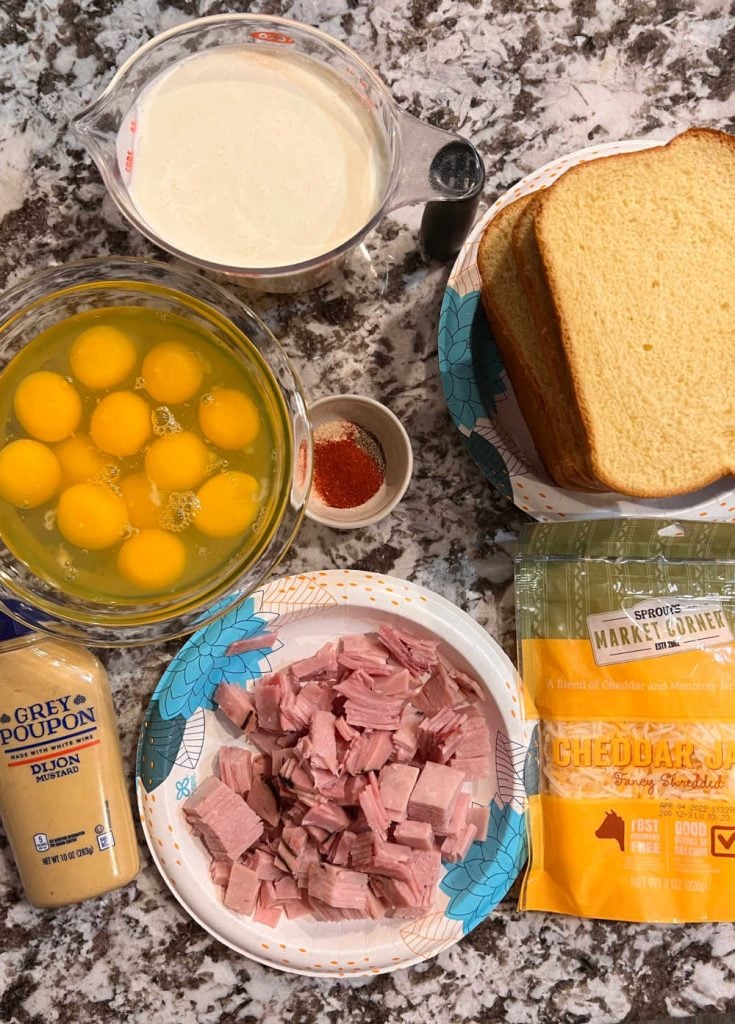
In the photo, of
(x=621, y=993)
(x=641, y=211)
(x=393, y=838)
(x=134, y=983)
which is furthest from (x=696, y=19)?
(x=134, y=983)

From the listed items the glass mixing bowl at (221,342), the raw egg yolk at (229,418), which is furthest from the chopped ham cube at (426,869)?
the raw egg yolk at (229,418)

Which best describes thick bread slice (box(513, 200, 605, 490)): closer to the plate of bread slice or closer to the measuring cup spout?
the plate of bread slice

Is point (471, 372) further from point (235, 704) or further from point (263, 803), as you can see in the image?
point (263, 803)

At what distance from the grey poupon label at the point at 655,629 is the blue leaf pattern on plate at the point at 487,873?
1.20 feet

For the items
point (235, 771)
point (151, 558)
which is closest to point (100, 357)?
point (151, 558)

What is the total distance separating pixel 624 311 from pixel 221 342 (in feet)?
2.24

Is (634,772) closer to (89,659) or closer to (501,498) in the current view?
(501,498)

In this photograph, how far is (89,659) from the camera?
1.39 meters

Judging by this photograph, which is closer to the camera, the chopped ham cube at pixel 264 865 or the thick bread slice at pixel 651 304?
the thick bread slice at pixel 651 304

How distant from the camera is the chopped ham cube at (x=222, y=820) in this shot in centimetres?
139

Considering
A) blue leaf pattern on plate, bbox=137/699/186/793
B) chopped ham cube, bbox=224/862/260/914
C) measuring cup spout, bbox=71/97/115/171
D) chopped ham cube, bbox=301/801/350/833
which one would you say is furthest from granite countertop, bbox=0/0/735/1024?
chopped ham cube, bbox=301/801/350/833

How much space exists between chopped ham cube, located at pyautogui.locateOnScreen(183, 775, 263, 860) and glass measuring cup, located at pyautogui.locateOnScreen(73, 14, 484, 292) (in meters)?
0.93

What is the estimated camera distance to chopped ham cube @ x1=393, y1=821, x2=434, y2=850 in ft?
4.55

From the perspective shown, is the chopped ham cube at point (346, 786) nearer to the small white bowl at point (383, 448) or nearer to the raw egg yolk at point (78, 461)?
the small white bowl at point (383, 448)
